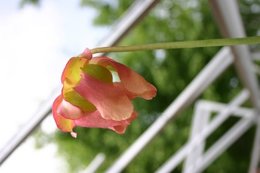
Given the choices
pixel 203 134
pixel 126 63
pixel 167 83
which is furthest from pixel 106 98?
pixel 126 63

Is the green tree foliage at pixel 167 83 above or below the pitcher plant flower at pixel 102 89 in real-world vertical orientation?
below

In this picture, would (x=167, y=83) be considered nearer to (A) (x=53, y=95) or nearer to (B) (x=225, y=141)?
(B) (x=225, y=141)

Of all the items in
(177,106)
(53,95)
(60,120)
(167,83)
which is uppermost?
(60,120)

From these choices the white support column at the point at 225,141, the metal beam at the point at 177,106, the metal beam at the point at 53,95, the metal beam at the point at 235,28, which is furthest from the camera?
the white support column at the point at 225,141

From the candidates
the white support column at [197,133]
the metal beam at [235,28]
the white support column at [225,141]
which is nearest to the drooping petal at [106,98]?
the metal beam at [235,28]

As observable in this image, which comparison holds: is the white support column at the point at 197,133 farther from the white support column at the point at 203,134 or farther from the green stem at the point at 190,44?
the green stem at the point at 190,44
